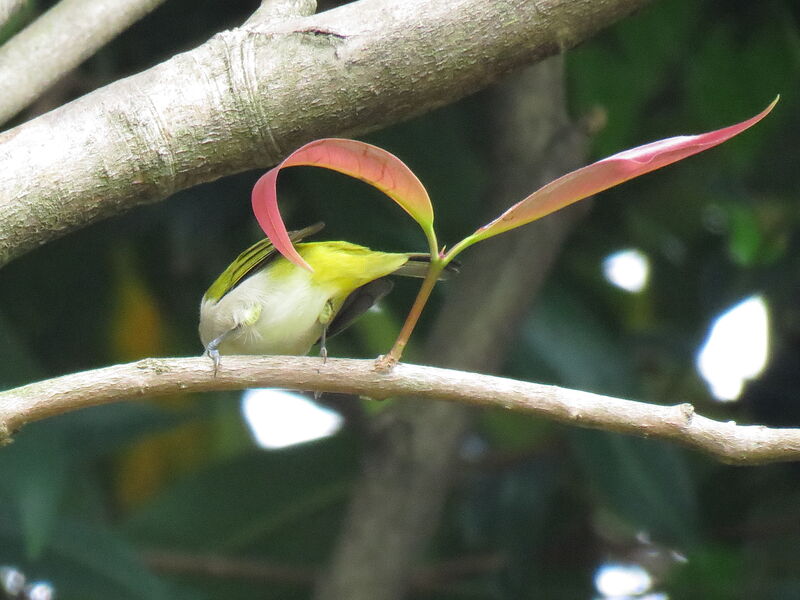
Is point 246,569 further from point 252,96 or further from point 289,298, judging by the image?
point 252,96

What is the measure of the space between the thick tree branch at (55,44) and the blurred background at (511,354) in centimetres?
101

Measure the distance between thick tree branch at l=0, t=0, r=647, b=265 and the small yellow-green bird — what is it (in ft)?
1.48

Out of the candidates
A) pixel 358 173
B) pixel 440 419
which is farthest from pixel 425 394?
pixel 440 419

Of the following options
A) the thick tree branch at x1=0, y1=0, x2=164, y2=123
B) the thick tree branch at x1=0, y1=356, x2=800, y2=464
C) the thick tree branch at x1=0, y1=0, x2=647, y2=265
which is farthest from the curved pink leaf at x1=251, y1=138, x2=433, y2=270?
the thick tree branch at x1=0, y1=0, x2=164, y2=123

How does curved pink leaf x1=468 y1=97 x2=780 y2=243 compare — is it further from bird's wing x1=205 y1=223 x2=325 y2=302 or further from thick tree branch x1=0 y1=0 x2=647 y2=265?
bird's wing x1=205 y1=223 x2=325 y2=302

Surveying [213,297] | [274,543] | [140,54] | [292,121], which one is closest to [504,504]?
[274,543]

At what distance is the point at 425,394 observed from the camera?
114cm

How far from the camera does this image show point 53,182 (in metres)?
1.32

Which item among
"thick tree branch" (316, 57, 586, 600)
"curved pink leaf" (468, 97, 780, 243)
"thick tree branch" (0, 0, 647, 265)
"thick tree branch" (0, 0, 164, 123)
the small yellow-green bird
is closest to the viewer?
"curved pink leaf" (468, 97, 780, 243)

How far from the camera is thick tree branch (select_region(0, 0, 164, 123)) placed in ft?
4.97

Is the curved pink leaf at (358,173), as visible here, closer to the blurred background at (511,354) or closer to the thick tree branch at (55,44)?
the thick tree branch at (55,44)

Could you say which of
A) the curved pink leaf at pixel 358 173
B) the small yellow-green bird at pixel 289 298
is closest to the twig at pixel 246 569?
the small yellow-green bird at pixel 289 298

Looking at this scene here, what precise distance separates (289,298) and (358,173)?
2.82ft

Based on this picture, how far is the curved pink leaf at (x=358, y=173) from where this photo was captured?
1.03 meters
